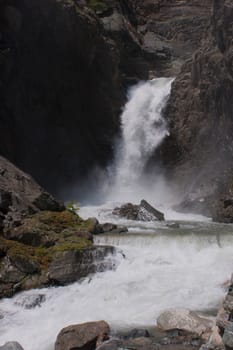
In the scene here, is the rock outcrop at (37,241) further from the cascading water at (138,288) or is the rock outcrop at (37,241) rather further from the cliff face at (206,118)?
the cliff face at (206,118)

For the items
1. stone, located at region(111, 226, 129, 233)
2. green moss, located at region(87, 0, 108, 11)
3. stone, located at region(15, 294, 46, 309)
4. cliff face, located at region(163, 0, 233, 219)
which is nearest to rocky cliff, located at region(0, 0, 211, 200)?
green moss, located at region(87, 0, 108, 11)

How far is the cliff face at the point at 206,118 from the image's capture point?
3131 centimetres

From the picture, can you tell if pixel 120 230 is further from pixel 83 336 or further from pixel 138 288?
pixel 83 336

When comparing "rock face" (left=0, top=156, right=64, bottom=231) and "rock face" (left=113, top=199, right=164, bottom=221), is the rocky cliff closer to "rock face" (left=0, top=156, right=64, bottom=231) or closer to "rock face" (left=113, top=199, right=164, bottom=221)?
"rock face" (left=0, top=156, right=64, bottom=231)

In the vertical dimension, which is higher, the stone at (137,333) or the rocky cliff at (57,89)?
the rocky cliff at (57,89)

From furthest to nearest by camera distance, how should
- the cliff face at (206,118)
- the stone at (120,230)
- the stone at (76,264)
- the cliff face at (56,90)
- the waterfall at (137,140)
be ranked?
the waterfall at (137,140) → the cliff face at (56,90) → the cliff face at (206,118) → the stone at (120,230) → the stone at (76,264)

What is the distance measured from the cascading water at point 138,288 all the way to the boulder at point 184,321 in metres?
0.47

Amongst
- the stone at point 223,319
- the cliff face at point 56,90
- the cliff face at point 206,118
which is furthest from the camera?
the cliff face at point 56,90

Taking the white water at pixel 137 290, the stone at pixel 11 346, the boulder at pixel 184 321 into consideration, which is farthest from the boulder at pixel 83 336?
the boulder at pixel 184 321

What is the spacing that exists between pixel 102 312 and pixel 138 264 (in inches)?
154

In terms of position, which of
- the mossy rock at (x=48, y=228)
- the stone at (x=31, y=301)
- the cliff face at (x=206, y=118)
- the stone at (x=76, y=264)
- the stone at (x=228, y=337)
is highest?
the cliff face at (x=206, y=118)

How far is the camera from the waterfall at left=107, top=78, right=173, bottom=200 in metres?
37.6

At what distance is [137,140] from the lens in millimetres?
39094

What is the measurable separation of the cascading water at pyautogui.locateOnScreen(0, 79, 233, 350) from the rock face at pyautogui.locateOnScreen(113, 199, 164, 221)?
2856 mm
